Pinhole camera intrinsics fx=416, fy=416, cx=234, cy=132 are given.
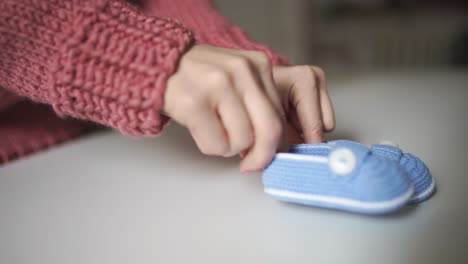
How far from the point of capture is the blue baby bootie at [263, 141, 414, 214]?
13.5 inches

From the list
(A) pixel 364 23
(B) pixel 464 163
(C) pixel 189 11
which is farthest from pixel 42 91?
(A) pixel 364 23

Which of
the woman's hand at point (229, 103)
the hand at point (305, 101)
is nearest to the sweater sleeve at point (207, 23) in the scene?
the hand at point (305, 101)

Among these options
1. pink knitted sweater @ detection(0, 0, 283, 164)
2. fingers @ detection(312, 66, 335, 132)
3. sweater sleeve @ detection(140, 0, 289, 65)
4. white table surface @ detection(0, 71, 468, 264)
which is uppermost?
pink knitted sweater @ detection(0, 0, 283, 164)

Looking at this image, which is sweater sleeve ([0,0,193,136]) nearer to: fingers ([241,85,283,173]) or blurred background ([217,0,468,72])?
fingers ([241,85,283,173])

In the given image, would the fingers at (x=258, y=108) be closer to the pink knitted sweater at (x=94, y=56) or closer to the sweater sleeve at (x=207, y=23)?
the pink knitted sweater at (x=94, y=56)

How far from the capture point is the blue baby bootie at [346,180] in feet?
1.12

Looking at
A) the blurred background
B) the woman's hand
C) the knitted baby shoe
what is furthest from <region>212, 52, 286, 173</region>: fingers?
the blurred background

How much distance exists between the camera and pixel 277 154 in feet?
1.29

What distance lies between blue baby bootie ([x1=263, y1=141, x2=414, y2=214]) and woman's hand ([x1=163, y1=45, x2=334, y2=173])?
28mm

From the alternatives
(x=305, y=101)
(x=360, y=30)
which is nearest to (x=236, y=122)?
(x=305, y=101)

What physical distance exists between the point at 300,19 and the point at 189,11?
136 cm

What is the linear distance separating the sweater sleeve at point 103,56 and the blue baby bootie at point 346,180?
133mm

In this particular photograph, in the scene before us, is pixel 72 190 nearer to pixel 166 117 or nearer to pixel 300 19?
pixel 166 117

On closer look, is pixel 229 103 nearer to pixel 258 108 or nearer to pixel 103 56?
pixel 258 108
